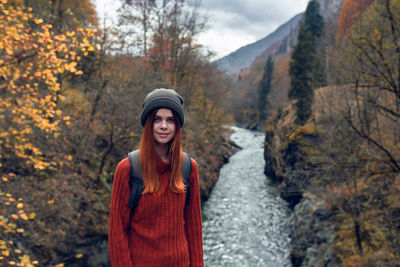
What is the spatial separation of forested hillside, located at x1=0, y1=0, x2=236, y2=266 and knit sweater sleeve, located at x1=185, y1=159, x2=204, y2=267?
10.1ft

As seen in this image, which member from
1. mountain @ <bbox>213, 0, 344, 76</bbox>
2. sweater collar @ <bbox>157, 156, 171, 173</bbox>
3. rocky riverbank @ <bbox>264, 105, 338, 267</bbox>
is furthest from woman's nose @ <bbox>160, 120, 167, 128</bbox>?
mountain @ <bbox>213, 0, 344, 76</bbox>

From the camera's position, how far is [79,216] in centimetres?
807

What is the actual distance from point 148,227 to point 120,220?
21 cm

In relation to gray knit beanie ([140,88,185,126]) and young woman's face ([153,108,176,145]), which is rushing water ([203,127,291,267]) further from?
gray knit beanie ([140,88,185,126])

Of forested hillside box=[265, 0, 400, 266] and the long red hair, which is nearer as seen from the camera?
the long red hair

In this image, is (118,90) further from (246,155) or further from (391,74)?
(246,155)

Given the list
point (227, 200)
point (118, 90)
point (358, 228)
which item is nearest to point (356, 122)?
point (358, 228)

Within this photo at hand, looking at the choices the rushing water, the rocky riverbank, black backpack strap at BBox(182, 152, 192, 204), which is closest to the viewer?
black backpack strap at BBox(182, 152, 192, 204)

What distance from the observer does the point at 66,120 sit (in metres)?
8.45

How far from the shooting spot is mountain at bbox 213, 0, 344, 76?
16.5m

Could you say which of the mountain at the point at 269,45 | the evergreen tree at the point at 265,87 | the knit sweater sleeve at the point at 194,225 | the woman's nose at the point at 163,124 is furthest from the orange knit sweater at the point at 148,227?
the evergreen tree at the point at 265,87

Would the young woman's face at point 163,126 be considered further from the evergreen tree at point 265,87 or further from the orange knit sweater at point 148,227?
the evergreen tree at point 265,87

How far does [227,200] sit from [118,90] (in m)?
10.1

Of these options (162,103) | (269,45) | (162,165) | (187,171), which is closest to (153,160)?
(162,165)
